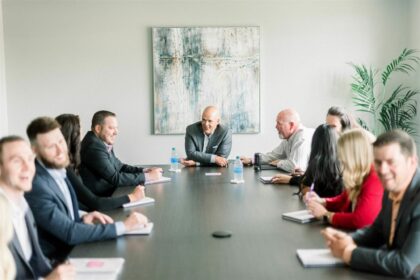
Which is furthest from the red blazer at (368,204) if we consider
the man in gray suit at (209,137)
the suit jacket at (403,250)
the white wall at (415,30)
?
the white wall at (415,30)

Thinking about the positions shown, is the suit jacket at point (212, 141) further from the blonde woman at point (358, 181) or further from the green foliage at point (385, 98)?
the blonde woman at point (358, 181)

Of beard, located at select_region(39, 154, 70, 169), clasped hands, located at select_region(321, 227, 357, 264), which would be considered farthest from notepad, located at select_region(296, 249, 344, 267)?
beard, located at select_region(39, 154, 70, 169)

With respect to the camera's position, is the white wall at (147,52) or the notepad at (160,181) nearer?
the notepad at (160,181)

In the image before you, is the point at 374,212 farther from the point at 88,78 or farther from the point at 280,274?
the point at 88,78

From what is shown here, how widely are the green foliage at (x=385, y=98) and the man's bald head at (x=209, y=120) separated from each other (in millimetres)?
Result: 2115

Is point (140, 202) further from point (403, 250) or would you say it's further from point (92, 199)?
point (403, 250)

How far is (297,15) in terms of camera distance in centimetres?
674

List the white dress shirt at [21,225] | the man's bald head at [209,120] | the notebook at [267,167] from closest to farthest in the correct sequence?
the white dress shirt at [21,225]
the notebook at [267,167]
the man's bald head at [209,120]

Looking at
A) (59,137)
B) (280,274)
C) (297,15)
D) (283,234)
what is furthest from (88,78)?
(280,274)

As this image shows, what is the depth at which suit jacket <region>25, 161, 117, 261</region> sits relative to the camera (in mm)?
2461

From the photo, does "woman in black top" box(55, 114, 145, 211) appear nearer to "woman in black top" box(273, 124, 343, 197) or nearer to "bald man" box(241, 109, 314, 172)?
"woman in black top" box(273, 124, 343, 197)

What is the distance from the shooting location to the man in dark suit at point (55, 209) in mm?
2473

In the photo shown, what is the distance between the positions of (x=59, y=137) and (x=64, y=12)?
14.4ft

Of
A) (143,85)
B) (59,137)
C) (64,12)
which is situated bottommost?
(59,137)
